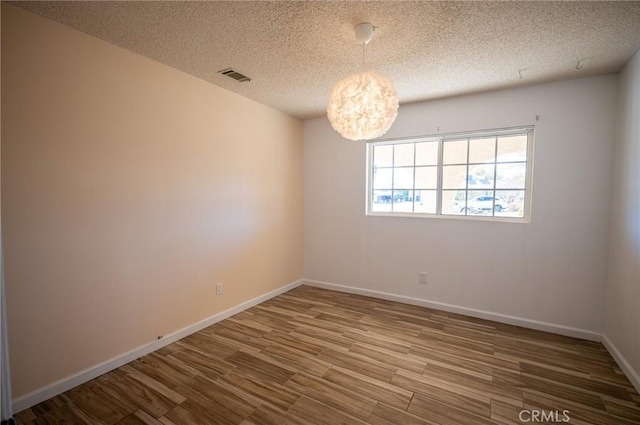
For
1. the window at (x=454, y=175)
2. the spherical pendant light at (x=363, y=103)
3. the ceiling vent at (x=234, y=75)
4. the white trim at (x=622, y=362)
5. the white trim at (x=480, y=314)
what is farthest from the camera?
the window at (x=454, y=175)

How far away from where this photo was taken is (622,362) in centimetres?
219

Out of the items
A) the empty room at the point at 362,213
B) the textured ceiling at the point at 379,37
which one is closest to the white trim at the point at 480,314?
the empty room at the point at 362,213

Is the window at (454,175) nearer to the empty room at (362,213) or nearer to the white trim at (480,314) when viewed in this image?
the empty room at (362,213)

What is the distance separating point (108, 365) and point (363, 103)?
2.61 metres

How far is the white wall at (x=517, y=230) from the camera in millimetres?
2621

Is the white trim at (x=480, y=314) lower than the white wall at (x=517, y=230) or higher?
lower

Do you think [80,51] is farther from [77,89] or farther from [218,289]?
[218,289]

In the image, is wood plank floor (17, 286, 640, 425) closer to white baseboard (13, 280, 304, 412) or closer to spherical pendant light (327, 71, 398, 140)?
white baseboard (13, 280, 304, 412)

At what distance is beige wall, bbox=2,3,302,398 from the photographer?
5.75 feet

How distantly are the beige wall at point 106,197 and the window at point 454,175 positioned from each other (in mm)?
1769

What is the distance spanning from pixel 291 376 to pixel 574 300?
8.81 feet

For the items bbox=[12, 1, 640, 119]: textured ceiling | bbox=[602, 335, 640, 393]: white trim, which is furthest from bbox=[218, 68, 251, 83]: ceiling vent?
bbox=[602, 335, 640, 393]: white trim

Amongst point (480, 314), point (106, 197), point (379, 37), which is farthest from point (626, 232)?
point (106, 197)

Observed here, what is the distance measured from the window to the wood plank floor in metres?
1.27
